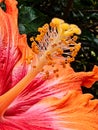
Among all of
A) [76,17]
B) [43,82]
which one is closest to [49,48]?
[43,82]

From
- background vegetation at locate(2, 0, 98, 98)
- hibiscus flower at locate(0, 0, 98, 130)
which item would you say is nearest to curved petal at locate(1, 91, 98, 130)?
hibiscus flower at locate(0, 0, 98, 130)

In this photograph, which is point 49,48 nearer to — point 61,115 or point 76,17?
point 61,115

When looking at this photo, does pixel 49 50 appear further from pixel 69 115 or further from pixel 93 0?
pixel 93 0

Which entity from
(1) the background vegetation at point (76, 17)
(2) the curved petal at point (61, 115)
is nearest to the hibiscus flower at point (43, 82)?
(2) the curved petal at point (61, 115)

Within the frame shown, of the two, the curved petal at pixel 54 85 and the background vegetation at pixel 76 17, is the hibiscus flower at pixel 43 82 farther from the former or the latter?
the background vegetation at pixel 76 17

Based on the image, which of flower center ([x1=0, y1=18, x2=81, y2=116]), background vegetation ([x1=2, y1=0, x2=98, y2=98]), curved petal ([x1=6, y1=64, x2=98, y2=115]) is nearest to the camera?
flower center ([x1=0, y1=18, x2=81, y2=116])

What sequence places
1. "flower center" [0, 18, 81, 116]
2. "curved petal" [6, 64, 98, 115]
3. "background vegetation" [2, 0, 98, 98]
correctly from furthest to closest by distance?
"background vegetation" [2, 0, 98, 98] → "curved petal" [6, 64, 98, 115] → "flower center" [0, 18, 81, 116]

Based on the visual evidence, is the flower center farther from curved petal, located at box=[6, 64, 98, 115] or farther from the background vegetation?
the background vegetation

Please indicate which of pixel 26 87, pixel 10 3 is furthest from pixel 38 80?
pixel 10 3
